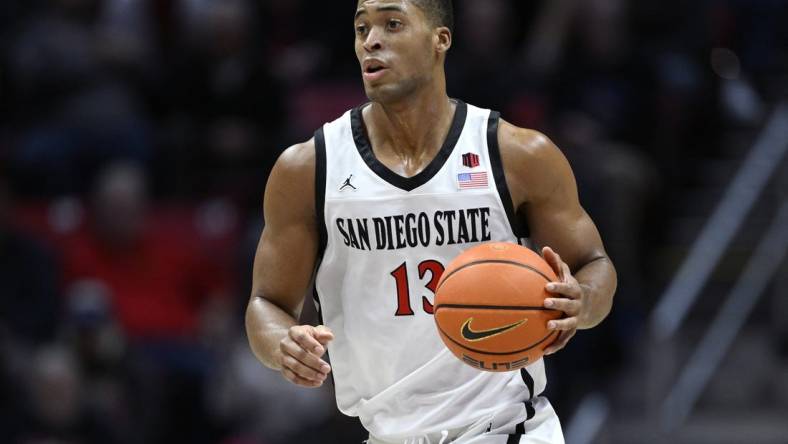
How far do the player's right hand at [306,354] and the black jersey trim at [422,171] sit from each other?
852mm

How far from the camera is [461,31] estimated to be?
11922 millimetres

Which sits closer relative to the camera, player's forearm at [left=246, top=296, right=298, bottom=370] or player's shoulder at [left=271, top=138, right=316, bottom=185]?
player's forearm at [left=246, top=296, right=298, bottom=370]

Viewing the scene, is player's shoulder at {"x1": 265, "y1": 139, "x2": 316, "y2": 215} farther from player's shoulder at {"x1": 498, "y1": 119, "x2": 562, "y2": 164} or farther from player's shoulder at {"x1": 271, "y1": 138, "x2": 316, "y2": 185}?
player's shoulder at {"x1": 498, "y1": 119, "x2": 562, "y2": 164}

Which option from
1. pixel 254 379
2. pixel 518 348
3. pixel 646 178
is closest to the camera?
pixel 518 348

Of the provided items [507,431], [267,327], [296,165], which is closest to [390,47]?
[296,165]

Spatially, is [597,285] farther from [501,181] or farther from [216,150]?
[216,150]

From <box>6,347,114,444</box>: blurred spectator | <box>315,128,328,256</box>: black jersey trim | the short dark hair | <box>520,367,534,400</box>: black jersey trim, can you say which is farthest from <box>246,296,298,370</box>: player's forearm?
<box>6,347,114,444</box>: blurred spectator

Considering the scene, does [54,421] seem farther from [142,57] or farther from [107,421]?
[142,57]

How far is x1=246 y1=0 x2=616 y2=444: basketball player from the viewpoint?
18.5 feet

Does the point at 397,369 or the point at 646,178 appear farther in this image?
the point at 646,178

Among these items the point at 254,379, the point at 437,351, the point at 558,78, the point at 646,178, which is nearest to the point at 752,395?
the point at 646,178

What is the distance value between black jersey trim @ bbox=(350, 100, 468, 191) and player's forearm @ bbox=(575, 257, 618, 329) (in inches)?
29.2

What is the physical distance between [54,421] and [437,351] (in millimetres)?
4815

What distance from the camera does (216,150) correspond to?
11.5 meters
